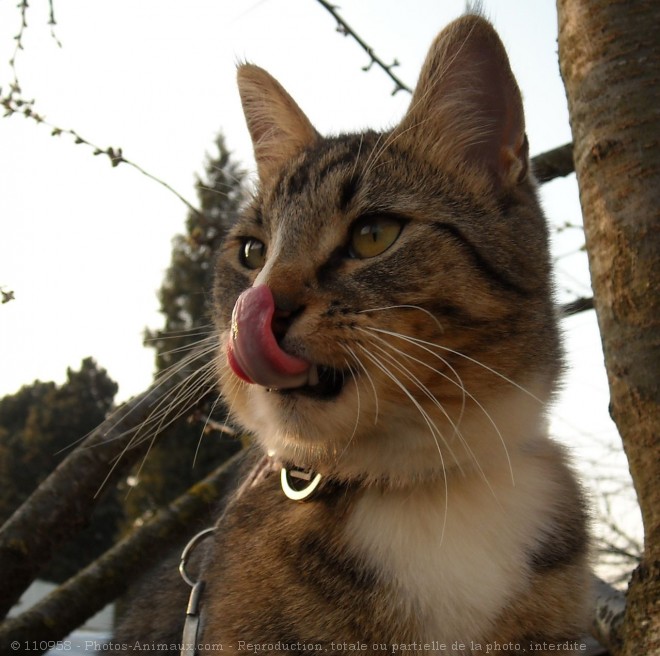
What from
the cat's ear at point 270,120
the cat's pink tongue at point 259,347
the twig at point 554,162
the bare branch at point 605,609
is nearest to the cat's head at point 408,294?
the cat's pink tongue at point 259,347

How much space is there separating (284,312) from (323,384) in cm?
22

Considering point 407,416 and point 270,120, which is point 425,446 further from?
point 270,120

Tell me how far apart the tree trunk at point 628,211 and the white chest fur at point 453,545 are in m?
0.49

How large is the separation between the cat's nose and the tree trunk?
2.24ft

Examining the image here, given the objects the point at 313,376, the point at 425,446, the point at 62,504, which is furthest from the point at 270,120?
the point at 62,504

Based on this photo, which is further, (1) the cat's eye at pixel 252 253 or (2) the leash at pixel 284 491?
(1) the cat's eye at pixel 252 253

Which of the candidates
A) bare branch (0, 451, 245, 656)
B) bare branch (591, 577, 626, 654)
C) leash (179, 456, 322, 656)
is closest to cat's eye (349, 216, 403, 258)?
leash (179, 456, 322, 656)

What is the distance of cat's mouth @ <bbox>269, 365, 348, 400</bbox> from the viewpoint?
1668mm

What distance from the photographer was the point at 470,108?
2.19 meters

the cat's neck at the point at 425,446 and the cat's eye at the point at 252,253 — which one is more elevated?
the cat's eye at the point at 252,253

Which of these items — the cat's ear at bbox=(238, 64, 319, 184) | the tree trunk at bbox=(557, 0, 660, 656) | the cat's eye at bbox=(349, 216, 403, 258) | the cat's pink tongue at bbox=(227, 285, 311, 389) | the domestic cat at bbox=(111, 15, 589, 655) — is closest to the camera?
the tree trunk at bbox=(557, 0, 660, 656)

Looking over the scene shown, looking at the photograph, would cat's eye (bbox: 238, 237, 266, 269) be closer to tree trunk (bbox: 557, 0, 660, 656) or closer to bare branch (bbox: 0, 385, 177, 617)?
bare branch (bbox: 0, 385, 177, 617)

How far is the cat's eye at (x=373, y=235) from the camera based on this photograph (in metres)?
1.88

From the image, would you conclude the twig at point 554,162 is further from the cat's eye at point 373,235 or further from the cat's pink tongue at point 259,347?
the cat's pink tongue at point 259,347
